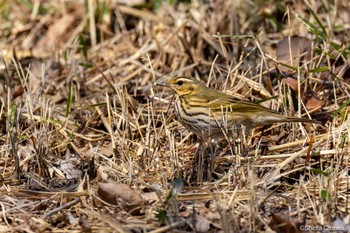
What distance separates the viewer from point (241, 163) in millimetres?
4816

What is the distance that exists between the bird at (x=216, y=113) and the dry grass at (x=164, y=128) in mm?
163

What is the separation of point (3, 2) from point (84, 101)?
10.4ft

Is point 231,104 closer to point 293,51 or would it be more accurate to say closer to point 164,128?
point 164,128

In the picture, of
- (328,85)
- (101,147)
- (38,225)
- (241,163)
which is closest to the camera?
(38,225)

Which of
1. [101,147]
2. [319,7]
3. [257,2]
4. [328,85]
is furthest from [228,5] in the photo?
[101,147]

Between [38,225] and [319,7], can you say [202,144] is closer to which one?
[38,225]

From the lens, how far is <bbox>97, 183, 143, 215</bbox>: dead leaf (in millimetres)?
4246

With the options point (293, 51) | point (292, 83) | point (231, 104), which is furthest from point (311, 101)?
point (231, 104)

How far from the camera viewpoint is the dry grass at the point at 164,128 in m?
4.17

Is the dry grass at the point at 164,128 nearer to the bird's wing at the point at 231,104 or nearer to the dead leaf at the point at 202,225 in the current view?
the dead leaf at the point at 202,225

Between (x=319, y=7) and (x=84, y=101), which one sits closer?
(x=84, y=101)

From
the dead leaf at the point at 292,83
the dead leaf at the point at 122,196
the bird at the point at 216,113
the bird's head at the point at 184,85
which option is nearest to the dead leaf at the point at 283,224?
the dead leaf at the point at 122,196

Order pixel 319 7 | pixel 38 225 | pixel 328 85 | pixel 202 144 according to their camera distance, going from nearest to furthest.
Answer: pixel 38 225, pixel 202 144, pixel 328 85, pixel 319 7

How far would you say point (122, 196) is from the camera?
4.27m
